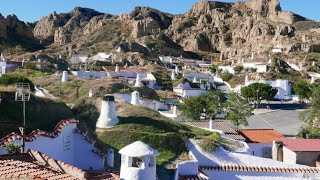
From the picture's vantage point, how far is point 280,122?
50219 millimetres

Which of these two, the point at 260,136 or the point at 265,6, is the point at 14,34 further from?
the point at 265,6

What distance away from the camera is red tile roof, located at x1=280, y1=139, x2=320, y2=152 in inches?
917

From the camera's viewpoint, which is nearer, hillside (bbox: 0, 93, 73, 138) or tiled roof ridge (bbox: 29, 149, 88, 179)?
tiled roof ridge (bbox: 29, 149, 88, 179)

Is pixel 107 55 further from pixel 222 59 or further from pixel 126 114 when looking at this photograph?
pixel 126 114

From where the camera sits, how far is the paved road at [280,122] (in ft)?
145

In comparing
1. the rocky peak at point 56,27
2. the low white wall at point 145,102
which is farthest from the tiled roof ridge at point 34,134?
the rocky peak at point 56,27

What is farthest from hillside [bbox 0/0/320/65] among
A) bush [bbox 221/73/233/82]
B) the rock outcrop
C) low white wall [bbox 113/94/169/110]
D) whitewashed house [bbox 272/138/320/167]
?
whitewashed house [bbox 272/138/320/167]

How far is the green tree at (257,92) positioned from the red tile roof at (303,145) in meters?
40.1

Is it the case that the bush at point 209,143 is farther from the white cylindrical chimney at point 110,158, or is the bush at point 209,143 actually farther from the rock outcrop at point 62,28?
the rock outcrop at point 62,28

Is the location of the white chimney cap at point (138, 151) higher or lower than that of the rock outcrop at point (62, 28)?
lower

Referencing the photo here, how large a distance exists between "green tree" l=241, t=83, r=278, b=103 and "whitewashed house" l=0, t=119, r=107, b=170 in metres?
49.4

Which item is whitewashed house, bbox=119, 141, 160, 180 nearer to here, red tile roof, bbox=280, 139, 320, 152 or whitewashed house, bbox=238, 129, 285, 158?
red tile roof, bbox=280, 139, 320, 152

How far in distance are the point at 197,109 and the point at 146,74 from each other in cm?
2867

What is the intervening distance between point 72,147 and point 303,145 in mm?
12544
